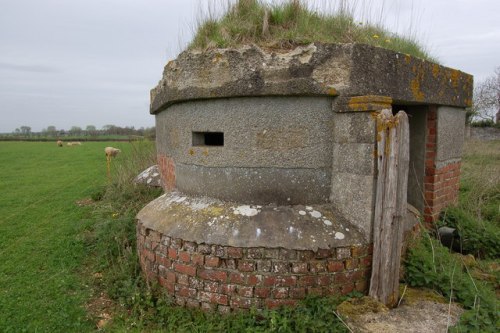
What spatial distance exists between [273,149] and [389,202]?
107cm

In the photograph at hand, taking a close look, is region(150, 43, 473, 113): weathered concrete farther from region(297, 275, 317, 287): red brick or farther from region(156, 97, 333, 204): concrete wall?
region(297, 275, 317, 287): red brick

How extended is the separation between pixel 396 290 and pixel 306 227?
35.8 inches

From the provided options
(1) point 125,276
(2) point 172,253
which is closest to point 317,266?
(2) point 172,253

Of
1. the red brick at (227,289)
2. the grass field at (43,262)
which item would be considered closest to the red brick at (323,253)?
the red brick at (227,289)

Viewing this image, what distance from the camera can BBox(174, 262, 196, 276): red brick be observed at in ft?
10.3

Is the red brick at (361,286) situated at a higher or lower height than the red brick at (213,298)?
higher

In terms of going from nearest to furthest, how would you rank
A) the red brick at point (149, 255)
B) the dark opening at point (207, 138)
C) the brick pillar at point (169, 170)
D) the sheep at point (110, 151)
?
the red brick at point (149, 255) → the dark opening at point (207, 138) → the brick pillar at point (169, 170) → the sheep at point (110, 151)

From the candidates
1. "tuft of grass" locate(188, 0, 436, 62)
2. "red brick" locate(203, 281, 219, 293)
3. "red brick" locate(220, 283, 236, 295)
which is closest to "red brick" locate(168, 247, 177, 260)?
"red brick" locate(203, 281, 219, 293)

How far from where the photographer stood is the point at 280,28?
3463 mm

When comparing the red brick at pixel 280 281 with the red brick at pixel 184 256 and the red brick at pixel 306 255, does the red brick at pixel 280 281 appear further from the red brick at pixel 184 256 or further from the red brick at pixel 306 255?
the red brick at pixel 184 256

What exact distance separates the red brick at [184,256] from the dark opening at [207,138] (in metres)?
1.11

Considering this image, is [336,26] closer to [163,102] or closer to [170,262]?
[163,102]

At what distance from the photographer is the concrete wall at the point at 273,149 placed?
10.5 feet

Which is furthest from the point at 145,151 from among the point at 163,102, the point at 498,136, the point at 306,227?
the point at 498,136
